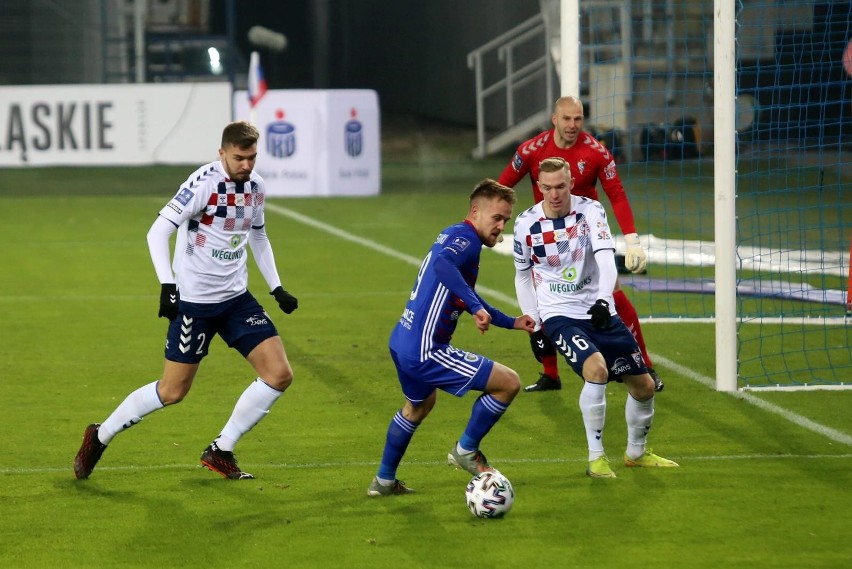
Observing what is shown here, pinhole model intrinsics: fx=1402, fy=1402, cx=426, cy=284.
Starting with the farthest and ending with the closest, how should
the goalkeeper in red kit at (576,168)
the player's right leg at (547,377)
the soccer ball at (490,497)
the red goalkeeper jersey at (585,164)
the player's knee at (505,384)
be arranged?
the player's right leg at (547,377), the red goalkeeper jersey at (585,164), the goalkeeper in red kit at (576,168), the player's knee at (505,384), the soccer ball at (490,497)

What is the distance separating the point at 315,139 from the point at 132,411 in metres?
16.7

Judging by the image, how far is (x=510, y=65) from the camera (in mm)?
30281

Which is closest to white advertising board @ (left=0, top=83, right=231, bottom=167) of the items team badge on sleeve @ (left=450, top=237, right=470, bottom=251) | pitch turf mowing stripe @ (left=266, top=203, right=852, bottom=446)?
pitch turf mowing stripe @ (left=266, top=203, right=852, bottom=446)

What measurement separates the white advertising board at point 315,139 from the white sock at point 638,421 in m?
16.7

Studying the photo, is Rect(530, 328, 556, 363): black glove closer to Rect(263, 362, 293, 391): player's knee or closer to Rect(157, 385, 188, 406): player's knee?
Rect(263, 362, 293, 391): player's knee

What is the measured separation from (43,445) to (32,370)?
2.22m

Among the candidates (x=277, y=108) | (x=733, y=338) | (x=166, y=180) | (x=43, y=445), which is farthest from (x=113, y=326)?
(x=166, y=180)

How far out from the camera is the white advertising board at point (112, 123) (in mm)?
23938

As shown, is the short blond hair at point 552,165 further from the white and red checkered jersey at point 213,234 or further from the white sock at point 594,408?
the white and red checkered jersey at point 213,234

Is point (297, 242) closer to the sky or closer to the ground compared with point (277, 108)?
closer to the ground

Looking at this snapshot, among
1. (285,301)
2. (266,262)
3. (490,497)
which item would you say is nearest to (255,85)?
(266,262)

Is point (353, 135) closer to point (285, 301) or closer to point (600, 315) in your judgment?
point (285, 301)

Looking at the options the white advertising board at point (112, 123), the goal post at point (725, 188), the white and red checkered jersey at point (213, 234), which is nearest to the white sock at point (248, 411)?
the white and red checkered jersey at point (213, 234)

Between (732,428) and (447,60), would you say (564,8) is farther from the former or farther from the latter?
(447,60)
